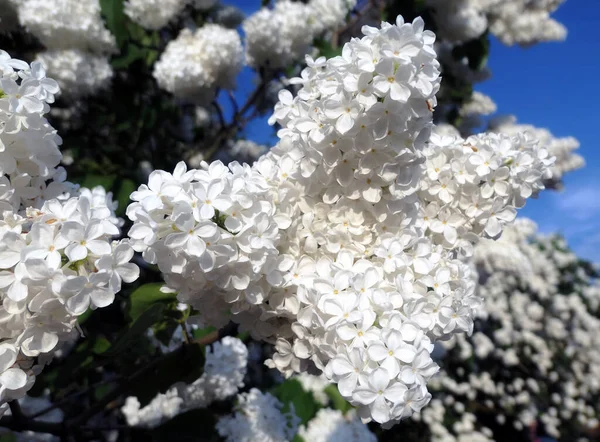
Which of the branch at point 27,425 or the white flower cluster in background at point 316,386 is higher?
the white flower cluster in background at point 316,386

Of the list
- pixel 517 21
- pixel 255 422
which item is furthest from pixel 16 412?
pixel 517 21

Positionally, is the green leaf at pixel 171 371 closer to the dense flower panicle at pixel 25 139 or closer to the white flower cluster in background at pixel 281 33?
the dense flower panicle at pixel 25 139

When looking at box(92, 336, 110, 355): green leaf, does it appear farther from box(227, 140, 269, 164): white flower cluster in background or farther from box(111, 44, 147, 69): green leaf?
box(227, 140, 269, 164): white flower cluster in background

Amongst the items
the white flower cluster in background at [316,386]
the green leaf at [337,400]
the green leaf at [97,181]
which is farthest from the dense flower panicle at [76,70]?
the green leaf at [337,400]

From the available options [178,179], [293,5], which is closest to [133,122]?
[293,5]

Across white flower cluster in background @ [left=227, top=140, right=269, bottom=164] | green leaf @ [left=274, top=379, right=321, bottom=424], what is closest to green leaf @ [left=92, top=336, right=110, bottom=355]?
green leaf @ [left=274, top=379, right=321, bottom=424]

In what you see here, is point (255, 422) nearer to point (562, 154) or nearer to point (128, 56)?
point (128, 56)
